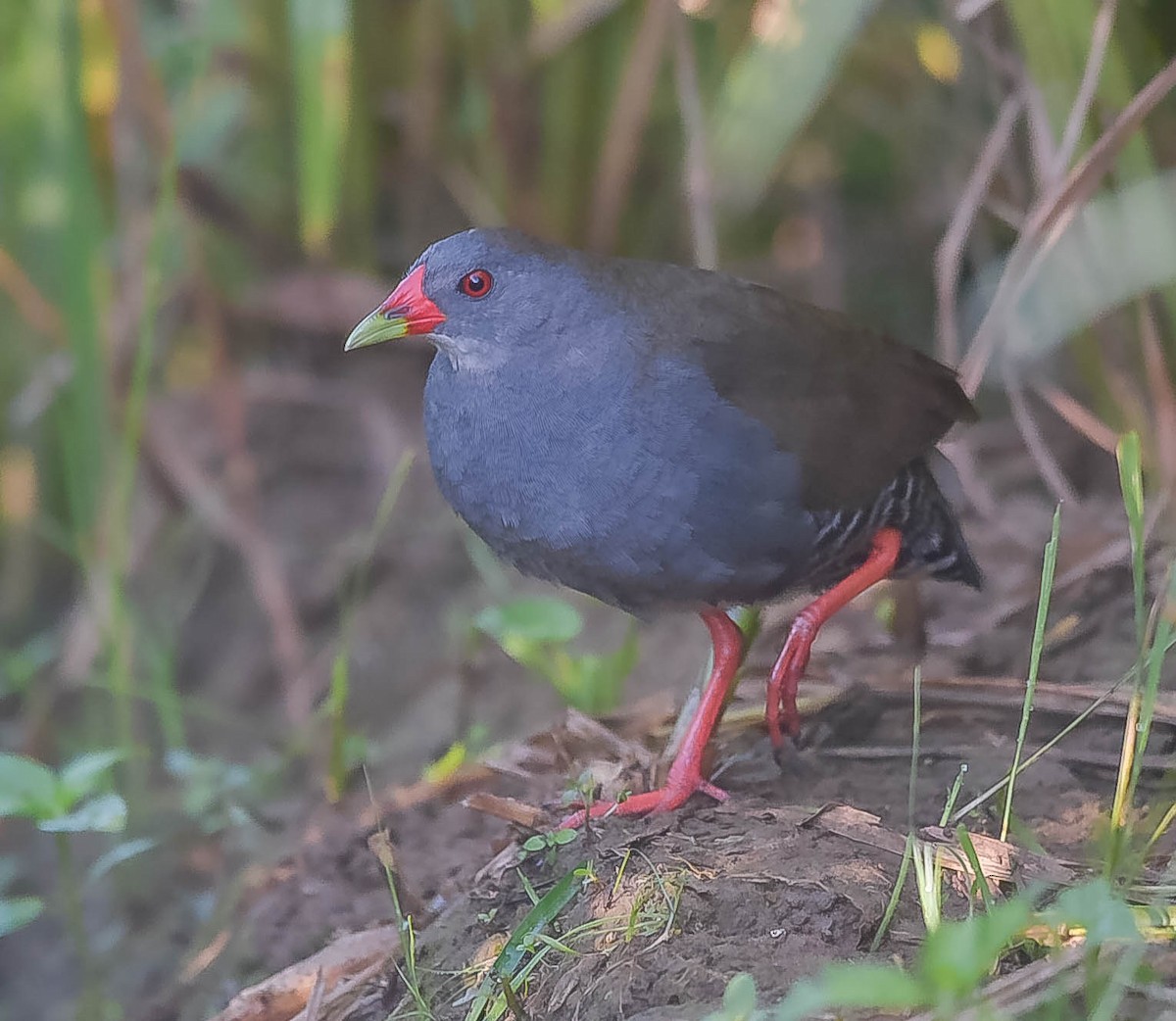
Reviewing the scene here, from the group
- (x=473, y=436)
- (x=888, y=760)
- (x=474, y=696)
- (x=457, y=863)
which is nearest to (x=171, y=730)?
(x=474, y=696)

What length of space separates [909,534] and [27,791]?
180 cm

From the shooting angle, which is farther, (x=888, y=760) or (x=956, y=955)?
(x=888, y=760)

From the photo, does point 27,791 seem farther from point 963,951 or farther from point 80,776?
point 963,951

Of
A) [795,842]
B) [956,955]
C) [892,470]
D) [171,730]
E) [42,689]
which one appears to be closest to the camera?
[956,955]

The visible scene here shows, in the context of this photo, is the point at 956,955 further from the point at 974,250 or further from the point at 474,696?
the point at 974,250

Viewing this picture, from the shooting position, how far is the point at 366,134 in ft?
14.9

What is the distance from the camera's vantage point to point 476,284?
2.60m

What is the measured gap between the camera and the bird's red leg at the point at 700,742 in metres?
2.27

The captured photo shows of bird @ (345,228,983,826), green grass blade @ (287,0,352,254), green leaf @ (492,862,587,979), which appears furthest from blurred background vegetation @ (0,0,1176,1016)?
green leaf @ (492,862,587,979)

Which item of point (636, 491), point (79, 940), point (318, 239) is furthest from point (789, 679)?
point (318, 239)

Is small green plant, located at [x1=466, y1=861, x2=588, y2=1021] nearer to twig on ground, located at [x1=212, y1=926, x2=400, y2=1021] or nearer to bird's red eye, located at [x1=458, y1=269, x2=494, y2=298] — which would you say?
twig on ground, located at [x1=212, y1=926, x2=400, y2=1021]

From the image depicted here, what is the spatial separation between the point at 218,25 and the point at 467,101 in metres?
0.86

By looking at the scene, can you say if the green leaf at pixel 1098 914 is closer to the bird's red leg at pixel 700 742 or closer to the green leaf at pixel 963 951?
the green leaf at pixel 963 951

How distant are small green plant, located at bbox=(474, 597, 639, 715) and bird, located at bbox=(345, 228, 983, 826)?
279 millimetres
